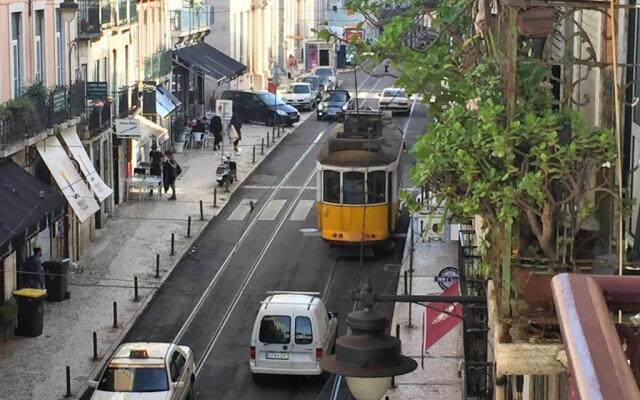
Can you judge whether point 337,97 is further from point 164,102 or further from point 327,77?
point 164,102

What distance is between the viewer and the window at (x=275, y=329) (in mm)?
21453

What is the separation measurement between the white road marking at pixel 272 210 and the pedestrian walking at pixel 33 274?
11072 mm

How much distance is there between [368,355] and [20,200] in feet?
61.8

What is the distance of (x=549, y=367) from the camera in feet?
24.6

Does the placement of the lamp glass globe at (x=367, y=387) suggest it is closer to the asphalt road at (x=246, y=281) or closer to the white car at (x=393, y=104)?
the asphalt road at (x=246, y=281)

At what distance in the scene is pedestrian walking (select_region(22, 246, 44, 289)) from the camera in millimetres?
26625

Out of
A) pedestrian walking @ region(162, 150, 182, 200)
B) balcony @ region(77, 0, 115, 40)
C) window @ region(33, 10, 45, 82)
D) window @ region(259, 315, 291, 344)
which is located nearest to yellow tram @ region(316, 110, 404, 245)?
window @ region(33, 10, 45, 82)

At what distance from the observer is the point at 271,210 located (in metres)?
38.4

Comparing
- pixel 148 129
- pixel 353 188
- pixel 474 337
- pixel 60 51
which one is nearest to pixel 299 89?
pixel 148 129

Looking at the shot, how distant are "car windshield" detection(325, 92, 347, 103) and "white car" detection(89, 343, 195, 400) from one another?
137 ft

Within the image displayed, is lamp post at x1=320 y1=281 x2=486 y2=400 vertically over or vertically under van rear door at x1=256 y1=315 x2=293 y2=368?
over

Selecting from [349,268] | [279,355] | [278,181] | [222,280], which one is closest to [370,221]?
[349,268]

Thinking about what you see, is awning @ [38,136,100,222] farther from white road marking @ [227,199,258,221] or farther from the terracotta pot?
the terracotta pot

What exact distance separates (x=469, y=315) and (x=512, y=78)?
9514mm
